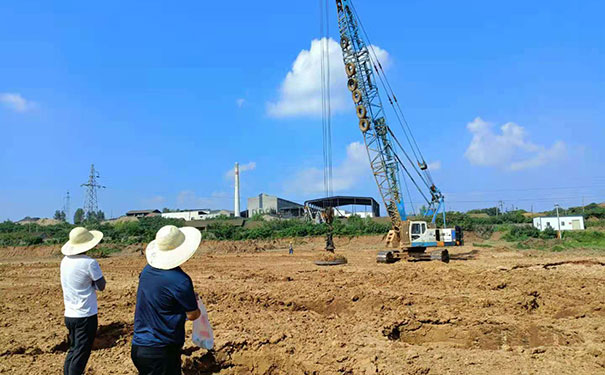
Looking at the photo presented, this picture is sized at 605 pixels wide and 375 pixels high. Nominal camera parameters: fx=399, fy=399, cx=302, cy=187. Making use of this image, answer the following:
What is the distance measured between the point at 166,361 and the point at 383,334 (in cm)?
466

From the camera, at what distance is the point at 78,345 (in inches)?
167

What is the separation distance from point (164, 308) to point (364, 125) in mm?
24416

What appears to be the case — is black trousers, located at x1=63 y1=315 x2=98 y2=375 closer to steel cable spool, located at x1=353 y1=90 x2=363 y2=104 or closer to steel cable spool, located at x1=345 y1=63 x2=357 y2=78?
steel cable spool, located at x1=353 y1=90 x2=363 y2=104

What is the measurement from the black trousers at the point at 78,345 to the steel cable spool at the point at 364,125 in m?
23.7

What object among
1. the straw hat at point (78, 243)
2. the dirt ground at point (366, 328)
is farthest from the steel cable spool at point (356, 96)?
the straw hat at point (78, 243)

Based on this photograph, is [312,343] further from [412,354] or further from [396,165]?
[396,165]

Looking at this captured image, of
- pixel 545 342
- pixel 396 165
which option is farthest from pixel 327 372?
pixel 396 165

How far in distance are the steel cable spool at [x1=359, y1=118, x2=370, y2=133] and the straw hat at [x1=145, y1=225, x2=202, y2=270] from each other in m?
23.8

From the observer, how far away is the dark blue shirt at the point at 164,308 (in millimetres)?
3172

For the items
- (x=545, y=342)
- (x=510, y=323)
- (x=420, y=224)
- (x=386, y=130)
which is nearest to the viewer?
(x=545, y=342)

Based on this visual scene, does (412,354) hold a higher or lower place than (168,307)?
lower

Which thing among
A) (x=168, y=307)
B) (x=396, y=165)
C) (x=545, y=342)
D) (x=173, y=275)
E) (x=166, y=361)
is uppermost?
(x=396, y=165)

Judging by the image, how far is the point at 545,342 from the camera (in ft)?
22.6

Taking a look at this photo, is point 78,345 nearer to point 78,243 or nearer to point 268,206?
point 78,243
